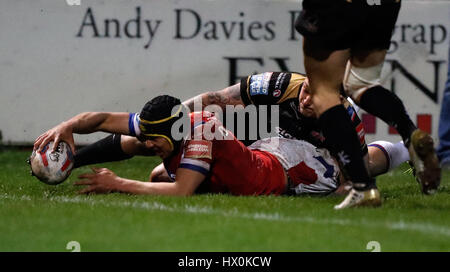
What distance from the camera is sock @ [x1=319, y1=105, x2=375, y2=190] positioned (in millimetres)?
4898

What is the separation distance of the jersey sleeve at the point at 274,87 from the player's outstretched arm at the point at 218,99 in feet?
0.50

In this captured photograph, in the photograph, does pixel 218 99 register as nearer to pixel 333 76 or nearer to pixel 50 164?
pixel 50 164

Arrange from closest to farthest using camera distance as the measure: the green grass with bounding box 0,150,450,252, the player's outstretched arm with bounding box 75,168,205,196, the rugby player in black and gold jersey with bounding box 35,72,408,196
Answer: the green grass with bounding box 0,150,450,252 → the player's outstretched arm with bounding box 75,168,205,196 → the rugby player in black and gold jersey with bounding box 35,72,408,196

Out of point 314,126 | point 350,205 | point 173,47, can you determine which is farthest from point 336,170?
point 173,47

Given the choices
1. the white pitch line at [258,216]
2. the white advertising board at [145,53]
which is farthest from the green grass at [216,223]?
the white advertising board at [145,53]

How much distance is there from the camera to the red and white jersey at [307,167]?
19.7 feet

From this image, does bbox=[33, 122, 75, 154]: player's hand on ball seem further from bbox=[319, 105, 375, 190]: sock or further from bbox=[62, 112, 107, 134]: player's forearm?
bbox=[319, 105, 375, 190]: sock

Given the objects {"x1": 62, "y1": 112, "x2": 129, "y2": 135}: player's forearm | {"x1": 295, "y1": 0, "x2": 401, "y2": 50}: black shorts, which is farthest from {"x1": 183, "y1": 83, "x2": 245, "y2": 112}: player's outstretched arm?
{"x1": 295, "y1": 0, "x2": 401, "y2": 50}: black shorts

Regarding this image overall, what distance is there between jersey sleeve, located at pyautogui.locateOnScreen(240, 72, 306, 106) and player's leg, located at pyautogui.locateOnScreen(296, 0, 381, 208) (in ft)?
3.34

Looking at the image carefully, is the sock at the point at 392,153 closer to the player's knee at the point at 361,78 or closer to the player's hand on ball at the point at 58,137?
the player's knee at the point at 361,78

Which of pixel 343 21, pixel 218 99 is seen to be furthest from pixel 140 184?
pixel 343 21

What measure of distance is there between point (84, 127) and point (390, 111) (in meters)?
2.05

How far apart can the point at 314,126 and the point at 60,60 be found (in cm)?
389

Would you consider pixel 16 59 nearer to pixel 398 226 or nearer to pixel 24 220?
pixel 24 220
